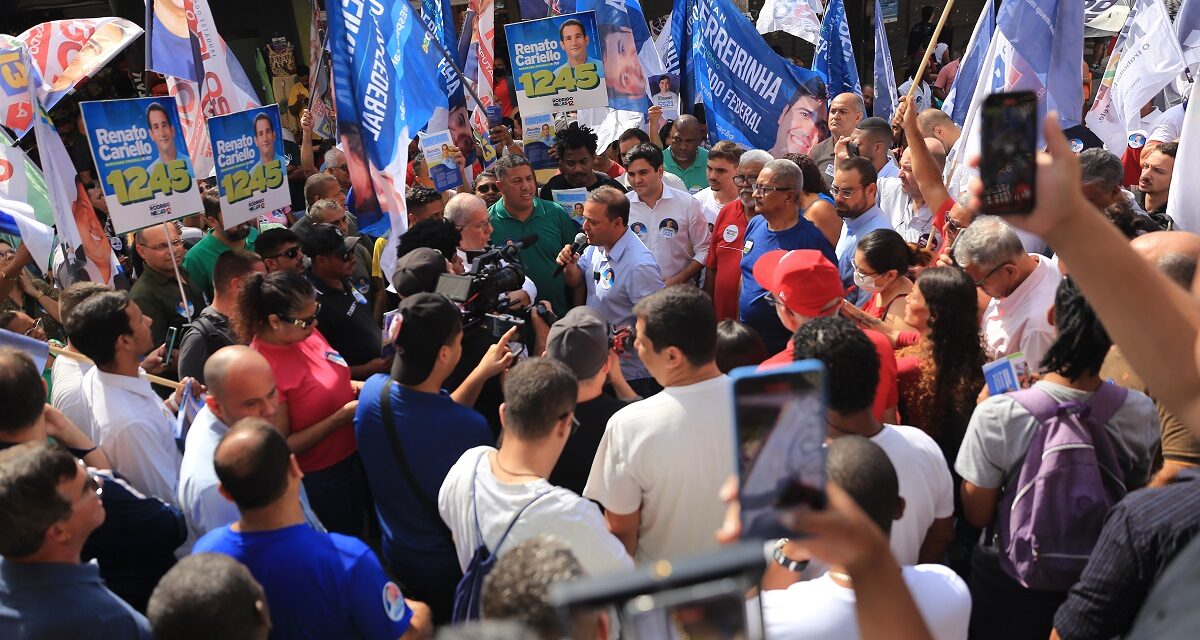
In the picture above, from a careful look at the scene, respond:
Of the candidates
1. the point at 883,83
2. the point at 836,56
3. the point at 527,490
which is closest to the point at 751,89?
the point at 836,56

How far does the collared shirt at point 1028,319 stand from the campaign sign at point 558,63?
397cm

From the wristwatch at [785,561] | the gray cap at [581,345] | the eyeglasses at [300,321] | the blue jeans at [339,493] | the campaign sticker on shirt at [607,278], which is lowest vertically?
the blue jeans at [339,493]

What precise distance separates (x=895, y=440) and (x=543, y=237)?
3767mm

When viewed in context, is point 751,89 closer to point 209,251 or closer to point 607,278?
point 607,278

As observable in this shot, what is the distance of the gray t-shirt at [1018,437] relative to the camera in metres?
2.93

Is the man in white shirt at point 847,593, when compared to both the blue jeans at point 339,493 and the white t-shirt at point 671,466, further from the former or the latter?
the blue jeans at point 339,493

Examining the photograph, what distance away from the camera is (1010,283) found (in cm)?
421

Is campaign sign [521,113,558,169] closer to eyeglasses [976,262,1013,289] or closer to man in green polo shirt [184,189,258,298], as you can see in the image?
man in green polo shirt [184,189,258,298]

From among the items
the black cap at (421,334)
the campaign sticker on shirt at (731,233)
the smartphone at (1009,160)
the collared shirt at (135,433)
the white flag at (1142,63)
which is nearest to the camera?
the smartphone at (1009,160)

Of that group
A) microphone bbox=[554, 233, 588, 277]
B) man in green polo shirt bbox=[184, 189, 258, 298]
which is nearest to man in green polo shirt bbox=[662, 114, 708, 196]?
microphone bbox=[554, 233, 588, 277]

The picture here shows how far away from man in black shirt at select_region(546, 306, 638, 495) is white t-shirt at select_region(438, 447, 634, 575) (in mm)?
711

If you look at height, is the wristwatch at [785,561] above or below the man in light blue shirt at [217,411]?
below

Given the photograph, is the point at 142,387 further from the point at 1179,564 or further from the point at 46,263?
the point at 1179,564


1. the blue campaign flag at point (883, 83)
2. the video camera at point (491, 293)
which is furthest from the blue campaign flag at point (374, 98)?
the blue campaign flag at point (883, 83)
